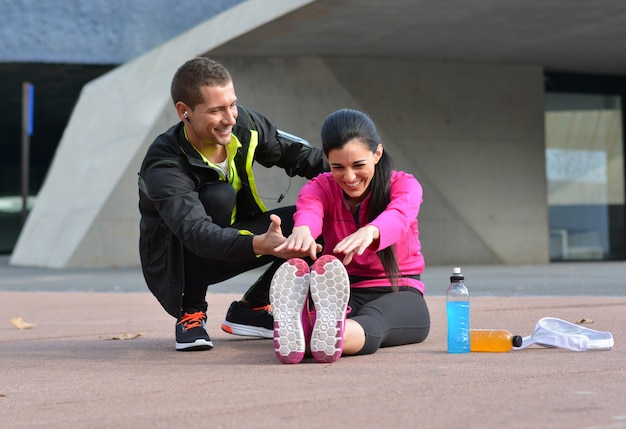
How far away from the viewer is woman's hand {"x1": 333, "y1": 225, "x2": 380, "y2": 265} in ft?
12.5

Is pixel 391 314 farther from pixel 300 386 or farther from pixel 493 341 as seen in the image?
pixel 300 386

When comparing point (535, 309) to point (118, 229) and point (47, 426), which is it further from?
point (118, 229)

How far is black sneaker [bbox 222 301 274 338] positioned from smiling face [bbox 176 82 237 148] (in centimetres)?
104

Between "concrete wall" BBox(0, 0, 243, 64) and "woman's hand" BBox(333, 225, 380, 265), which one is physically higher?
"concrete wall" BBox(0, 0, 243, 64)

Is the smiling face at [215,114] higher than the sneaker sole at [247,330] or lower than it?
higher

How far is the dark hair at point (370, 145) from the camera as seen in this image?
4.14 meters

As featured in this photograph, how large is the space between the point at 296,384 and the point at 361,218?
127 cm

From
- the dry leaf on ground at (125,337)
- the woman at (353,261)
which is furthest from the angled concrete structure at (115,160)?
the woman at (353,261)

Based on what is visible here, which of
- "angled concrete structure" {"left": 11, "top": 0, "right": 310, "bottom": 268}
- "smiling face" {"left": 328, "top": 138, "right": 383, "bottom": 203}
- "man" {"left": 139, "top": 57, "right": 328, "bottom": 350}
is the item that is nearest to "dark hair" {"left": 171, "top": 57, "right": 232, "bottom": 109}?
"man" {"left": 139, "top": 57, "right": 328, "bottom": 350}

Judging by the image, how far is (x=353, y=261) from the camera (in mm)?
4465

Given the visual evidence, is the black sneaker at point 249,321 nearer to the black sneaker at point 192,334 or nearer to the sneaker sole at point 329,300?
the black sneaker at point 192,334

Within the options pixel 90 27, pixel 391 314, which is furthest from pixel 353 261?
pixel 90 27

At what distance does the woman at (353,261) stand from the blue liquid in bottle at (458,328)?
0.96ft

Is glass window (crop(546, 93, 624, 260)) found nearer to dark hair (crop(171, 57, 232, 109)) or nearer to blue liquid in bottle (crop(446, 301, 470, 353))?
blue liquid in bottle (crop(446, 301, 470, 353))
